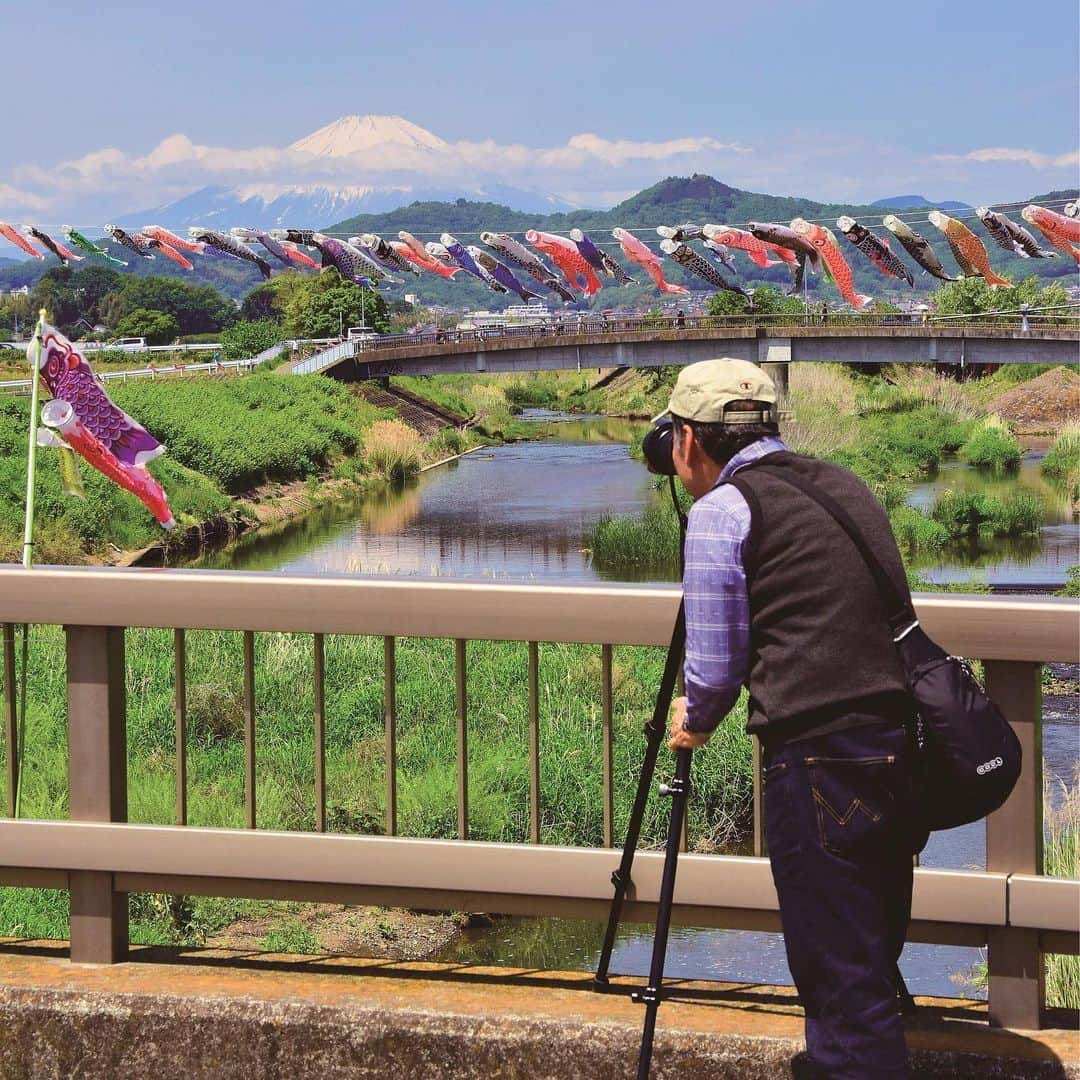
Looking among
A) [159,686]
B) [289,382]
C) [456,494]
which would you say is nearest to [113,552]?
[456,494]

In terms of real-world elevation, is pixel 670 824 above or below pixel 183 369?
above

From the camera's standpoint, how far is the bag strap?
291 cm

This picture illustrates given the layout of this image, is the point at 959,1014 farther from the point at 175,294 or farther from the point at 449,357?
the point at 175,294

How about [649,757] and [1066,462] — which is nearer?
[649,757]

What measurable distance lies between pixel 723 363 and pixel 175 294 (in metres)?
108

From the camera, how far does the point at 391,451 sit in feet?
175

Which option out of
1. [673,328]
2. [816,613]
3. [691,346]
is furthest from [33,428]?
[673,328]

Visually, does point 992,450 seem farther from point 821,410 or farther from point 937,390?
point 937,390

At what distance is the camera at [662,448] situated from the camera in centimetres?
317

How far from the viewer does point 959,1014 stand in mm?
3650

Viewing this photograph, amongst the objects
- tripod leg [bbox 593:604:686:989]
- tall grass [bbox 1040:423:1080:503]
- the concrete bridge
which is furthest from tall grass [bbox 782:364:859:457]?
tripod leg [bbox 593:604:686:989]

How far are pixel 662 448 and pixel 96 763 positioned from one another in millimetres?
1609

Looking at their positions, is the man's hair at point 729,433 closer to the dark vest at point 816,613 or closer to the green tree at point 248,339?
the dark vest at point 816,613

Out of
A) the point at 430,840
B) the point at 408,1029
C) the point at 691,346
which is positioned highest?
the point at 691,346
